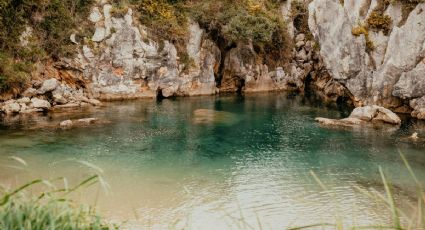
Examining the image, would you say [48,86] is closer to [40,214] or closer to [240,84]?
[240,84]

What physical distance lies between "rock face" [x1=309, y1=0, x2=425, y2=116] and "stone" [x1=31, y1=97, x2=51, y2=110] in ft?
79.3

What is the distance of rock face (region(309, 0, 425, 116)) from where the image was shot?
34656 mm

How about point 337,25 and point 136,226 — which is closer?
point 136,226

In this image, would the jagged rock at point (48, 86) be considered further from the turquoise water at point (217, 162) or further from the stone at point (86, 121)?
the stone at point (86, 121)

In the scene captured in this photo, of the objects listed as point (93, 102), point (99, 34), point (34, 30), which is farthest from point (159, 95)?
point (34, 30)

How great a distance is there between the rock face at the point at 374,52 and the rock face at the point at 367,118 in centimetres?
295

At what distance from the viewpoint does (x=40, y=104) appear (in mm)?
34812

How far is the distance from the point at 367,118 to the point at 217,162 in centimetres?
1608

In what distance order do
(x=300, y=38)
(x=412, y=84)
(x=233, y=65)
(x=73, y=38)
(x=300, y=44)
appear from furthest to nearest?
(x=300, y=38) → (x=300, y=44) → (x=233, y=65) → (x=73, y=38) → (x=412, y=84)

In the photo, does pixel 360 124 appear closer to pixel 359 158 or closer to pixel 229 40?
pixel 359 158

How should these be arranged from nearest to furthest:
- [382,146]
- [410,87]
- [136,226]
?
1. [136,226]
2. [382,146]
3. [410,87]

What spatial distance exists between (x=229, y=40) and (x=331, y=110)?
16187 mm

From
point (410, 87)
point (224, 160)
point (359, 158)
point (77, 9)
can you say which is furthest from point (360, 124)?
point (77, 9)

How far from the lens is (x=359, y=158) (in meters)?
23.2
